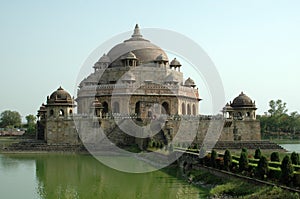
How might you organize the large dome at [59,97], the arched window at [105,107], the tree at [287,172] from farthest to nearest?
the arched window at [105,107] < the large dome at [59,97] < the tree at [287,172]

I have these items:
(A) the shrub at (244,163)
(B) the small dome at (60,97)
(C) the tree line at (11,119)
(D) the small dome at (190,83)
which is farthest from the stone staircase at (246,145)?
(C) the tree line at (11,119)

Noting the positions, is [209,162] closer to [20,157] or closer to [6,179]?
[6,179]

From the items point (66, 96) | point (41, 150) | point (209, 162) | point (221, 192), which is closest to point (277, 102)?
point (66, 96)

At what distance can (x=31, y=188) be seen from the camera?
1728 centimetres

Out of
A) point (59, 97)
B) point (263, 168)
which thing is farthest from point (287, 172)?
point (59, 97)

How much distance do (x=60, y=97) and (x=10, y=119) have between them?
48800 millimetres

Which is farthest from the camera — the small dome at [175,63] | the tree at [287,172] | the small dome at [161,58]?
the small dome at [175,63]

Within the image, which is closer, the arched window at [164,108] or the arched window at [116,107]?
the arched window at [116,107]

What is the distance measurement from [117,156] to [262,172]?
51.4ft

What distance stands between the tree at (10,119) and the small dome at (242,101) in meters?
52.4

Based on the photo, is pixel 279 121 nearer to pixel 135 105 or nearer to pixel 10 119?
pixel 135 105

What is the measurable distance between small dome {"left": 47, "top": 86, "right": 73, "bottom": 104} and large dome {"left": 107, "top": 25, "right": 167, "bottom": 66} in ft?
20.1

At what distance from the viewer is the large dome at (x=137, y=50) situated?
40078 mm

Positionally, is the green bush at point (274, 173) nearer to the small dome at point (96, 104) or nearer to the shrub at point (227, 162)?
the shrub at point (227, 162)
